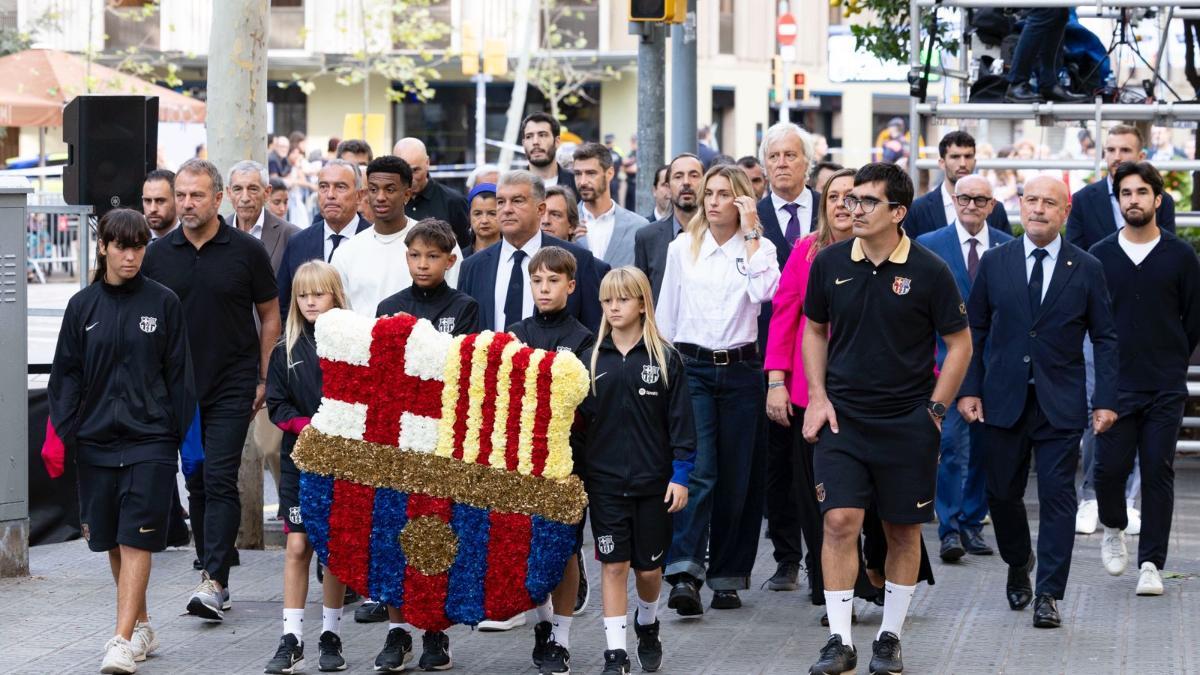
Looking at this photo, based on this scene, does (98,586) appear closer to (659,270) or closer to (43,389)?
(43,389)

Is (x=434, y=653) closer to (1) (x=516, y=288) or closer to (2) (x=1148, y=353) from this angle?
(1) (x=516, y=288)

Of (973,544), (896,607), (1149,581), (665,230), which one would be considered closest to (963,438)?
(973,544)

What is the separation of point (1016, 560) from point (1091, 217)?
3.14 meters

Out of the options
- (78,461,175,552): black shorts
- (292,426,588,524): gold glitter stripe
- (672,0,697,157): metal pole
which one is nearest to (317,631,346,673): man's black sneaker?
(292,426,588,524): gold glitter stripe

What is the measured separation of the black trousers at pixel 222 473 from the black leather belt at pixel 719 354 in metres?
2.16

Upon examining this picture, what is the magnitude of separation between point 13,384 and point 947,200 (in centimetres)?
560

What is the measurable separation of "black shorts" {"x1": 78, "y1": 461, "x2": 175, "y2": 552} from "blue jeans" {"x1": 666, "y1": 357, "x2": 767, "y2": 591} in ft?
8.10

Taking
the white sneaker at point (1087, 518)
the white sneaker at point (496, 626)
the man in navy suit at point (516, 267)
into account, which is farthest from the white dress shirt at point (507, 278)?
the white sneaker at point (1087, 518)

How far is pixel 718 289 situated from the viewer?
9078mm

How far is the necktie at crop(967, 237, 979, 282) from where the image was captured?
10891mm

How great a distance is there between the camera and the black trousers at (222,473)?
29.5 ft

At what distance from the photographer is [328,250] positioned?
393 inches

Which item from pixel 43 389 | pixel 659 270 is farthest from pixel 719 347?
pixel 43 389

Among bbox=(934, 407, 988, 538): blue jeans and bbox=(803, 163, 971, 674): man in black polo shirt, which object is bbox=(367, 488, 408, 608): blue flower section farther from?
bbox=(934, 407, 988, 538): blue jeans
